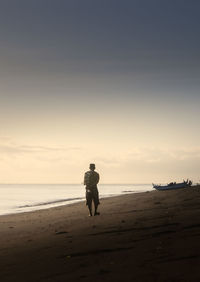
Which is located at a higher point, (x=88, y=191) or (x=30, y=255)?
(x=88, y=191)

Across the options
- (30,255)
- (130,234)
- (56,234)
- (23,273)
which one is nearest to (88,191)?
(56,234)

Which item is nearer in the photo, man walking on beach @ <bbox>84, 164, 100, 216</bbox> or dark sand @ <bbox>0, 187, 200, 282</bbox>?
dark sand @ <bbox>0, 187, 200, 282</bbox>

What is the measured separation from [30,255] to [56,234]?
13.5 ft

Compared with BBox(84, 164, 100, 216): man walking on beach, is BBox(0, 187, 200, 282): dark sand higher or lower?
lower

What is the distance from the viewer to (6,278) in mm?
8477

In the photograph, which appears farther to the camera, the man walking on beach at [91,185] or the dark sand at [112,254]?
the man walking on beach at [91,185]

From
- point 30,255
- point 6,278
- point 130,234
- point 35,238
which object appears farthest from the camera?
point 35,238

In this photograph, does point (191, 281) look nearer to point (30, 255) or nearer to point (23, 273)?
point (23, 273)

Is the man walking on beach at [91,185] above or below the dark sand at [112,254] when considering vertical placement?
above

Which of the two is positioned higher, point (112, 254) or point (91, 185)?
point (91, 185)

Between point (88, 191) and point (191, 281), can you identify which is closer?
point (191, 281)

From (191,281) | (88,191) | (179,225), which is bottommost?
(191,281)

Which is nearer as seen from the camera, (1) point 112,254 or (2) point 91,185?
(1) point 112,254

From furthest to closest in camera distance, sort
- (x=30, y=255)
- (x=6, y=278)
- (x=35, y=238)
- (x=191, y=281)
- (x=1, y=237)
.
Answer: (x=1, y=237)
(x=35, y=238)
(x=30, y=255)
(x=6, y=278)
(x=191, y=281)
